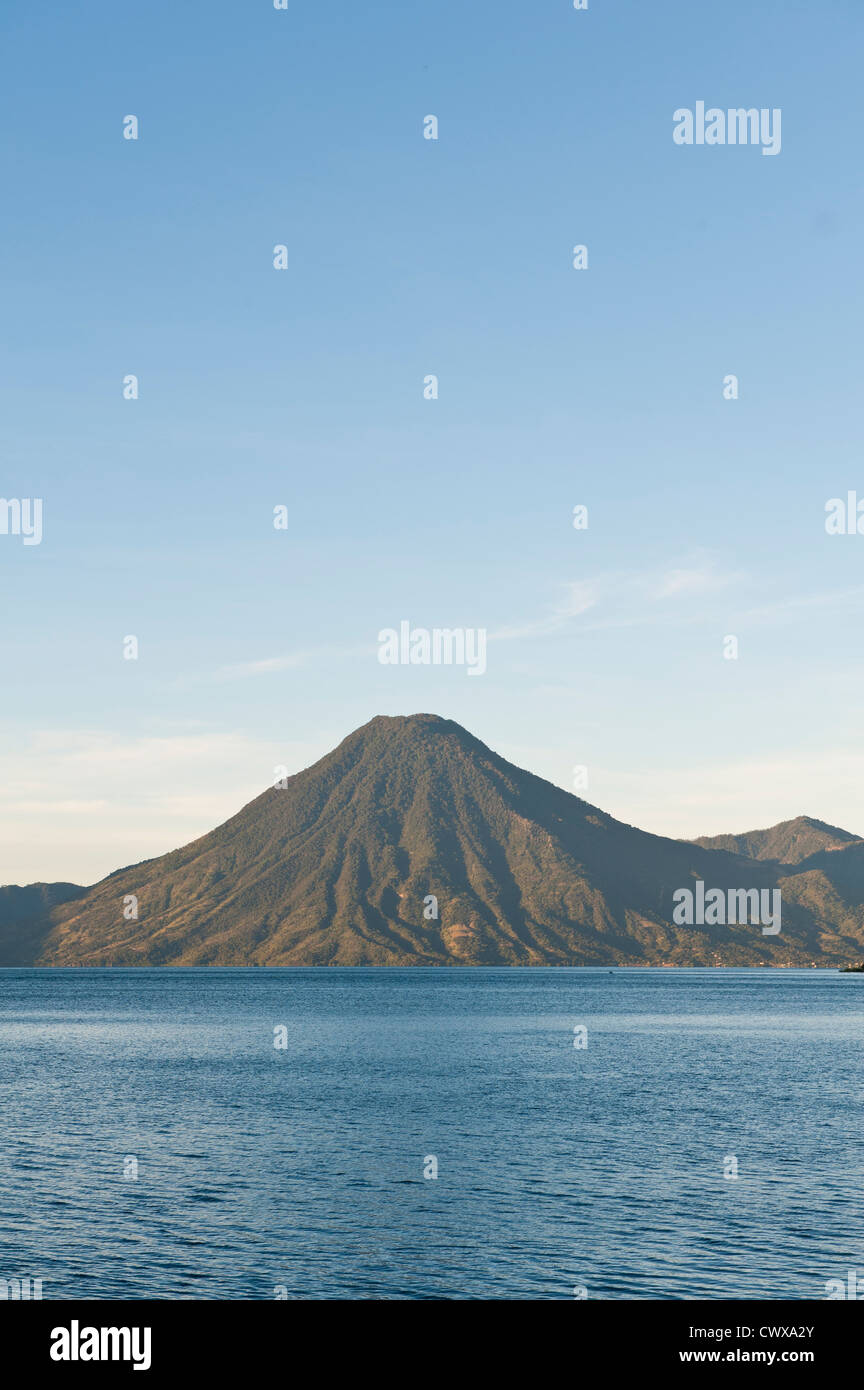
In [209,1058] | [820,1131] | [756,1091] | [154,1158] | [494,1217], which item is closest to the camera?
[494,1217]

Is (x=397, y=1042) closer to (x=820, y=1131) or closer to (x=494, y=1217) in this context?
(x=820, y=1131)

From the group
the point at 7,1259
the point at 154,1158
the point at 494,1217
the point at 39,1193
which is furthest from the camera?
the point at 154,1158

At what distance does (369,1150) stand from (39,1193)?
75.3 feet

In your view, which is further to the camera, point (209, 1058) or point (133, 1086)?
point (209, 1058)

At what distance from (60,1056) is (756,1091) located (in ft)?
298

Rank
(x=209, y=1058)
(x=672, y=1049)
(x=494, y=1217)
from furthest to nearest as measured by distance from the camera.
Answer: (x=672, y=1049)
(x=209, y=1058)
(x=494, y=1217)

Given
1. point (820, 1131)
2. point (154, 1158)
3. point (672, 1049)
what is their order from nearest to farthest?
point (154, 1158) → point (820, 1131) → point (672, 1049)

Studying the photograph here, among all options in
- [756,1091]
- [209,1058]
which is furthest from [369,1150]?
[209,1058]

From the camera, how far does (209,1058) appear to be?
154m

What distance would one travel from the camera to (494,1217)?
5988 cm

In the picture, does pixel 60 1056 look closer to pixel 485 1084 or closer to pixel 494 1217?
pixel 485 1084
